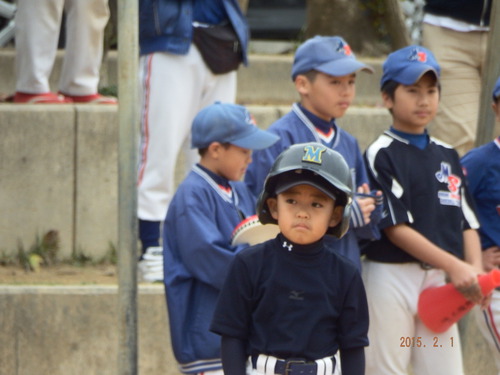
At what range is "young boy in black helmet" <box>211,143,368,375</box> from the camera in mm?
3479

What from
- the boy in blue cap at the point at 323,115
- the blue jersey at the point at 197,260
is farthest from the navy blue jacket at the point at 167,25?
the blue jersey at the point at 197,260

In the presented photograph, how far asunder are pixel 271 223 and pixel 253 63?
4576 mm

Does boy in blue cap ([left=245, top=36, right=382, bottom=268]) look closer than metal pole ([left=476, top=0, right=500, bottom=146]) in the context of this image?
Yes

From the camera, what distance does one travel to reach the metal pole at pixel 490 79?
4.95m

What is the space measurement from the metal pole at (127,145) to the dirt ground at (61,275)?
169 cm

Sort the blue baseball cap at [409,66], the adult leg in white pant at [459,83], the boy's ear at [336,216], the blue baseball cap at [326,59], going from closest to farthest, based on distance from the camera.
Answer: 1. the boy's ear at [336,216]
2. the blue baseball cap at [409,66]
3. the blue baseball cap at [326,59]
4. the adult leg in white pant at [459,83]

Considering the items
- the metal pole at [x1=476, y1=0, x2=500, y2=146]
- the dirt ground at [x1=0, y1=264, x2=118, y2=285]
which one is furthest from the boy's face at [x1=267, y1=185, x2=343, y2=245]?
the dirt ground at [x1=0, y1=264, x2=118, y2=285]

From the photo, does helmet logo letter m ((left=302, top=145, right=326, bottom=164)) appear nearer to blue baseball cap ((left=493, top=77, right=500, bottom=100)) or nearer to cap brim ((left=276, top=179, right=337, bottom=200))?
cap brim ((left=276, top=179, right=337, bottom=200))

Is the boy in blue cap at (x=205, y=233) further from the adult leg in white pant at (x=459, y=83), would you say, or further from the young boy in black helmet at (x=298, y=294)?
the adult leg in white pant at (x=459, y=83)

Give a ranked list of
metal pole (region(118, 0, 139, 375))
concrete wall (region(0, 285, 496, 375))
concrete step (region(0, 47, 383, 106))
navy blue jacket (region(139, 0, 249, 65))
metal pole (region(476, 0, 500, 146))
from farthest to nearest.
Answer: concrete step (region(0, 47, 383, 106)) → navy blue jacket (region(139, 0, 249, 65)) → concrete wall (region(0, 285, 496, 375)) → metal pole (region(476, 0, 500, 146)) → metal pole (region(118, 0, 139, 375))

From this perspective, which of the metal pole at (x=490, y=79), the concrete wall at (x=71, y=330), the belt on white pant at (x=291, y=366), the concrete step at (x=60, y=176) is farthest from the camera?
the concrete step at (x=60, y=176)

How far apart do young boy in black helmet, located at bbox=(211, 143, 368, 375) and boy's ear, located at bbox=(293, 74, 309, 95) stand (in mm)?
1249

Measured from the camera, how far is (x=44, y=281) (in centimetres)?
575
